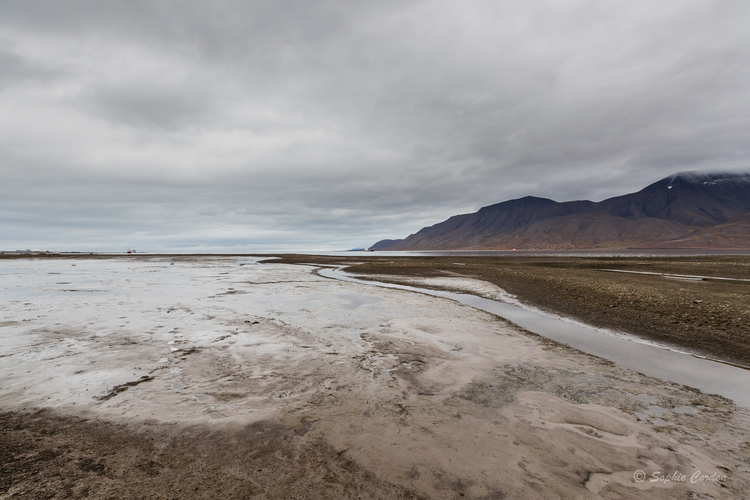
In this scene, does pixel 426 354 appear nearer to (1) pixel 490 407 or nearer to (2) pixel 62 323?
(1) pixel 490 407

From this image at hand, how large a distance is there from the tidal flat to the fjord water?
1.76 feet

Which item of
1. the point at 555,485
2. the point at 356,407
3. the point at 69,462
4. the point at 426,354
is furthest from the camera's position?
the point at 426,354

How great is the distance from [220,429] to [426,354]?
5.37 metres

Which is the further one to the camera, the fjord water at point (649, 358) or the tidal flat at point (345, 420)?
the fjord water at point (649, 358)

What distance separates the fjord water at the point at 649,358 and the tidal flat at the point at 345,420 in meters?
0.54

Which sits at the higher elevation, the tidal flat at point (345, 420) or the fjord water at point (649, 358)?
the tidal flat at point (345, 420)

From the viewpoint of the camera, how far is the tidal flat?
356 centimetres

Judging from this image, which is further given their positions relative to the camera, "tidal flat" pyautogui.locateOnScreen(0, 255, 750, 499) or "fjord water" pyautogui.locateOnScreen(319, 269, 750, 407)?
"fjord water" pyautogui.locateOnScreen(319, 269, 750, 407)

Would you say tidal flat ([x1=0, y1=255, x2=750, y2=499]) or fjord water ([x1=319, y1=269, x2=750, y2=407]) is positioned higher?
tidal flat ([x1=0, y1=255, x2=750, y2=499])

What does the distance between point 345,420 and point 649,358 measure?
8617mm

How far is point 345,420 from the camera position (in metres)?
5.00

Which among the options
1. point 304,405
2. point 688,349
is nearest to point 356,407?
point 304,405

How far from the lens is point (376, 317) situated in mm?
13086

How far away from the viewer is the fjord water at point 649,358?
21.6ft
